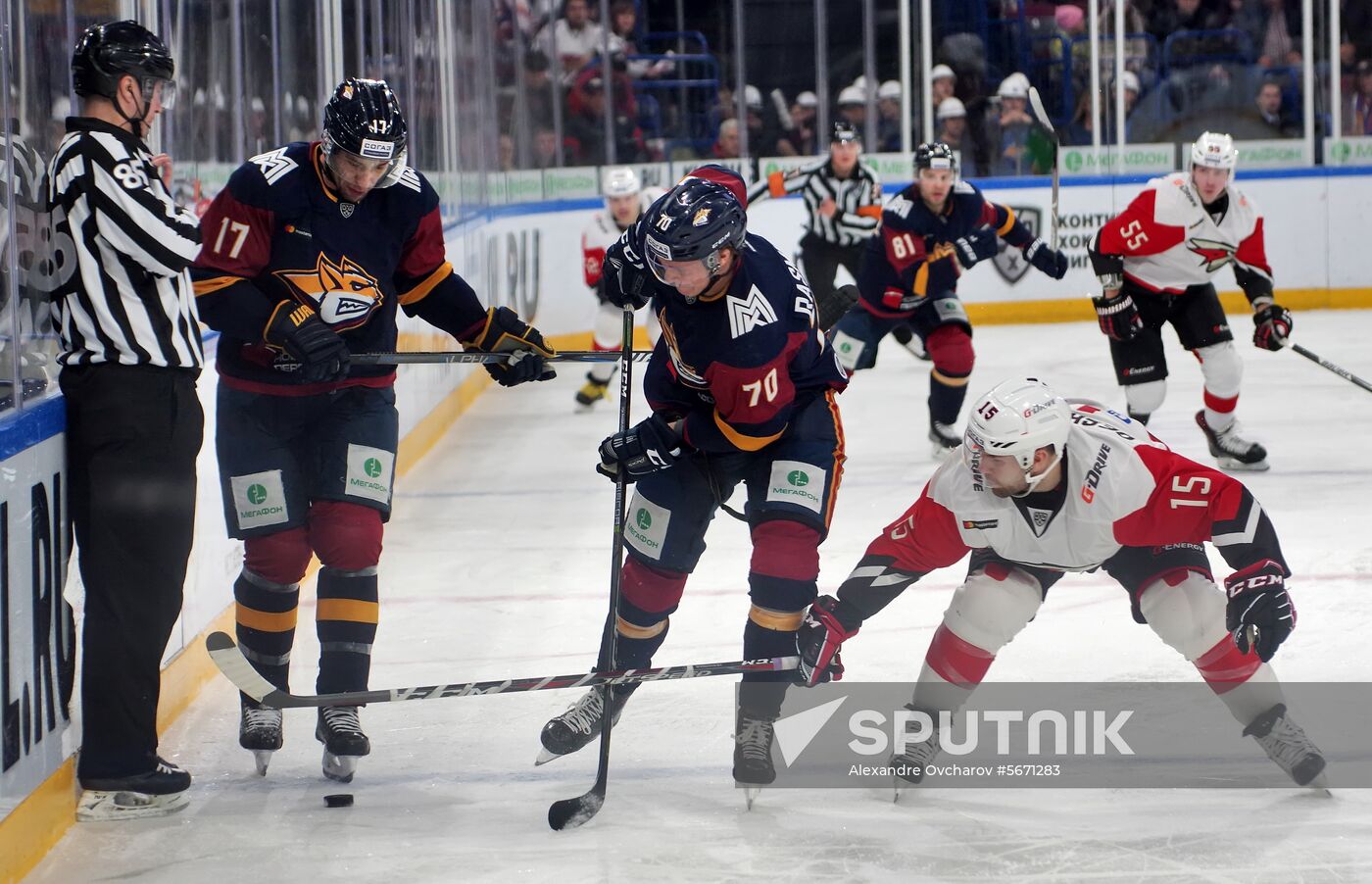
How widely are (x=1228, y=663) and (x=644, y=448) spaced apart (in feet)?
3.52

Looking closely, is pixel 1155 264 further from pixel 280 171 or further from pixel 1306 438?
pixel 280 171

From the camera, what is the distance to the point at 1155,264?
576 cm

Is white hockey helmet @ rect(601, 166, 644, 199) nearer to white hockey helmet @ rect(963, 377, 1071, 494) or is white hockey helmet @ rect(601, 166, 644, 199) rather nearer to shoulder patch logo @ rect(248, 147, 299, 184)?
shoulder patch logo @ rect(248, 147, 299, 184)

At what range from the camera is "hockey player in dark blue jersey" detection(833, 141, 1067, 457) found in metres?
6.15

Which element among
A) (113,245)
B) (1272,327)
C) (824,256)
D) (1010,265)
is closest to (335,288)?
(113,245)

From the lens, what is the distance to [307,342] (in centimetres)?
293

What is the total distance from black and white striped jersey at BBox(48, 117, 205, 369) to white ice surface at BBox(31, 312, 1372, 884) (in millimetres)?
832

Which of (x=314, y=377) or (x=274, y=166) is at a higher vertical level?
(x=274, y=166)

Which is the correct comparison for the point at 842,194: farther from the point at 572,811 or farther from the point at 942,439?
the point at 572,811

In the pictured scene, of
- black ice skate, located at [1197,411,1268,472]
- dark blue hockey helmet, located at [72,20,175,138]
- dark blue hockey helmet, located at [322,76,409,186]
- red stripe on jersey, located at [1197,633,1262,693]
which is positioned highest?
dark blue hockey helmet, located at [72,20,175,138]

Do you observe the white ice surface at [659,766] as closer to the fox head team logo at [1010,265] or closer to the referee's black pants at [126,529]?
the referee's black pants at [126,529]

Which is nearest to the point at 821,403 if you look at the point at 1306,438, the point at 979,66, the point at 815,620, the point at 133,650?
the point at 815,620

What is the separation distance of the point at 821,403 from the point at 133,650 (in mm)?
1291

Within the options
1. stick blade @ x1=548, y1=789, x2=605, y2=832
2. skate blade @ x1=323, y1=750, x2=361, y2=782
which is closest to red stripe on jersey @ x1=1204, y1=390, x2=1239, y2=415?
stick blade @ x1=548, y1=789, x2=605, y2=832
